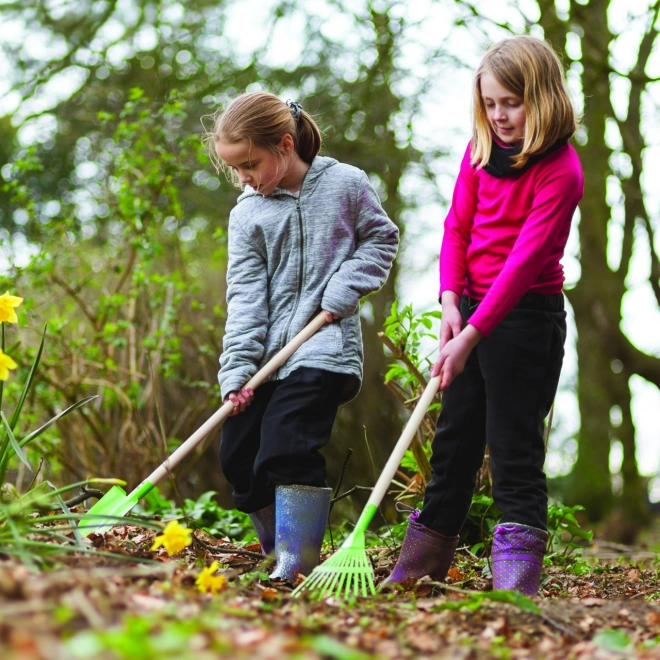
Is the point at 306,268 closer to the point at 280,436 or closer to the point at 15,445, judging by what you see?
the point at 280,436

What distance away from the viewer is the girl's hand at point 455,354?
2.40 metres

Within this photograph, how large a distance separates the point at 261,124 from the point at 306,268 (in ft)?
1.60

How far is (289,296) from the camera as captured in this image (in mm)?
2812

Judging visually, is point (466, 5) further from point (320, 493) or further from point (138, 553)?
point (138, 553)

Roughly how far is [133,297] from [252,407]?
7.33 feet

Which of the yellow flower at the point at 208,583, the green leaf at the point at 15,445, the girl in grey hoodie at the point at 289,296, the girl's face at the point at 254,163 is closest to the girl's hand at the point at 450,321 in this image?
the girl in grey hoodie at the point at 289,296

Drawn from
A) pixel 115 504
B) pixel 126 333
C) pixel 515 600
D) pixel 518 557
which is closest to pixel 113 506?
pixel 115 504

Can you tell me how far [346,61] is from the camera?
7180mm

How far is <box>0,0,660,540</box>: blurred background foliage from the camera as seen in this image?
16.0 ft

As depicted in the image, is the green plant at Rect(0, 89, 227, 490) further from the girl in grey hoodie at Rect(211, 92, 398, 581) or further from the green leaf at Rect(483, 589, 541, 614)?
the green leaf at Rect(483, 589, 541, 614)

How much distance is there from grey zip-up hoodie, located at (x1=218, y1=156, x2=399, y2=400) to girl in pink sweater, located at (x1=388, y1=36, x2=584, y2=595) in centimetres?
29

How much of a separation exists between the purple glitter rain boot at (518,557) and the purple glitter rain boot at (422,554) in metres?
0.24

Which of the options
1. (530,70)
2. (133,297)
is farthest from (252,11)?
(530,70)

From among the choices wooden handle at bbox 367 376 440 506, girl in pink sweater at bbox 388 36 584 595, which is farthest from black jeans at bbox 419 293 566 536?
wooden handle at bbox 367 376 440 506
